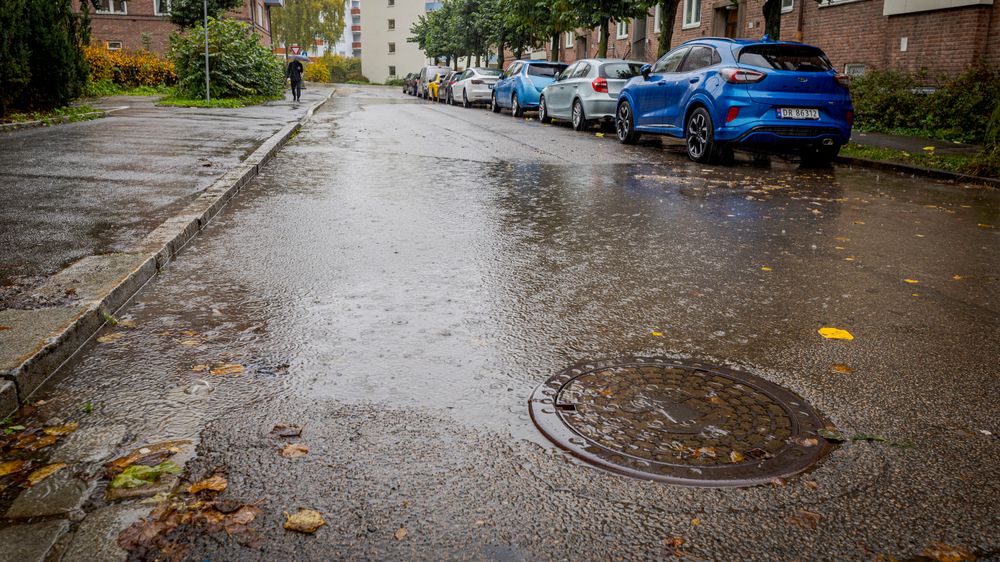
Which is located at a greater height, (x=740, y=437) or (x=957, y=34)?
(x=957, y=34)

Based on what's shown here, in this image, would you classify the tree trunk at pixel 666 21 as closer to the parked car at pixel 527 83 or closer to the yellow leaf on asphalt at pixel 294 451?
the parked car at pixel 527 83

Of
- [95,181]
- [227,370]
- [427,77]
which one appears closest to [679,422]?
[227,370]

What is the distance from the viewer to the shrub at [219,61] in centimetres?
2534

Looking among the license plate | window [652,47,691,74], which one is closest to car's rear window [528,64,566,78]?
window [652,47,691,74]

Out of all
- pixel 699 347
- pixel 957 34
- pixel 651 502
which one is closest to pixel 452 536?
pixel 651 502

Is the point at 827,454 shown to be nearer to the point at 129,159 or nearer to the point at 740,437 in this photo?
the point at 740,437

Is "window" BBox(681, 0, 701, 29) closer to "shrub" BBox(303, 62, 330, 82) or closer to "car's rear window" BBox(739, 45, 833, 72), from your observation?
"car's rear window" BBox(739, 45, 833, 72)

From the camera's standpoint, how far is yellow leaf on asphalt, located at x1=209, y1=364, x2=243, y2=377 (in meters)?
3.55

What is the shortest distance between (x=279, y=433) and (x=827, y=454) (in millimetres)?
1941

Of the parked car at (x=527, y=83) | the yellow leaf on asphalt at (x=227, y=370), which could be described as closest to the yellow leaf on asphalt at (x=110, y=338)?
the yellow leaf on asphalt at (x=227, y=370)

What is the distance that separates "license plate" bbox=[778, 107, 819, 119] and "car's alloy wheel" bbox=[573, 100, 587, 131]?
7.19 metres

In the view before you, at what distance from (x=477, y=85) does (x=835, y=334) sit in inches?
1065

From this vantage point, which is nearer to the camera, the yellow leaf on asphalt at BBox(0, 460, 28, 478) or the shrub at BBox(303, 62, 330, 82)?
the yellow leaf on asphalt at BBox(0, 460, 28, 478)

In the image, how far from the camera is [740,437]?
297 centimetres
